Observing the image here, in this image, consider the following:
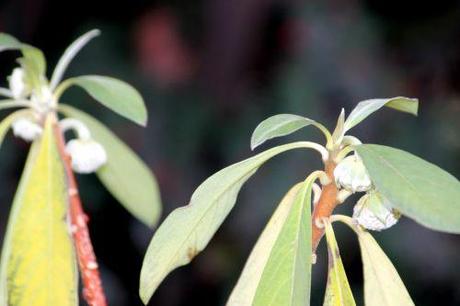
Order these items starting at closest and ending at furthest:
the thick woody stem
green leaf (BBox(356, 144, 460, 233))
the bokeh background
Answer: green leaf (BBox(356, 144, 460, 233))
the thick woody stem
the bokeh background

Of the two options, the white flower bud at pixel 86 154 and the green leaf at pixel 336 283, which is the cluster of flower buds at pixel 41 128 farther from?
the green leaf at pixel 336 283

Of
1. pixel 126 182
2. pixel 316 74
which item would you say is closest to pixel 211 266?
pixel 316 74

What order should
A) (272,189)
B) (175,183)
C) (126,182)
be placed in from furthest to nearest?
1. (175,183)
2. (272,189)
3. (126,182)

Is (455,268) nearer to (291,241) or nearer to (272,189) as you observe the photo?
(272,189)

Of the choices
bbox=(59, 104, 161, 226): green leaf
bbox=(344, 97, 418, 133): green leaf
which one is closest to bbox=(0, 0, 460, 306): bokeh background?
bbox=(59, 104, 161, 226): green leaf

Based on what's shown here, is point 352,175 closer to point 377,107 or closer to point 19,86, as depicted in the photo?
point 377,107

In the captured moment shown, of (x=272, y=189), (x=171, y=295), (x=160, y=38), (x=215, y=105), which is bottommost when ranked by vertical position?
(x=171, y=295)

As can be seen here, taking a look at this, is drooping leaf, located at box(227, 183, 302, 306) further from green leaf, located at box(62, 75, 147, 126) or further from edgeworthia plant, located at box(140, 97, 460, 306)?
green leaf, located at box(62, 75, 147, 126)
